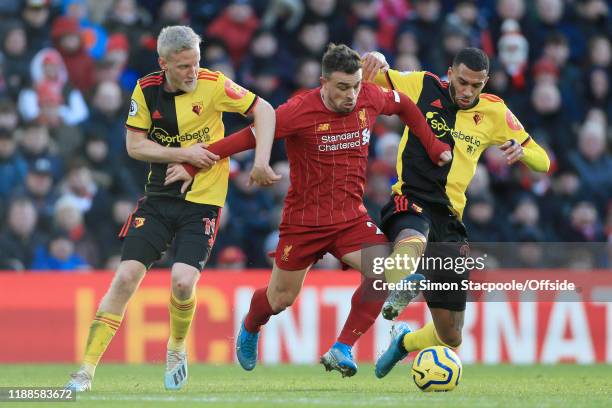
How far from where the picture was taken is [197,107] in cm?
995

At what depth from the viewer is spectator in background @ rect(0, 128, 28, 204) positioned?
50.4 ft

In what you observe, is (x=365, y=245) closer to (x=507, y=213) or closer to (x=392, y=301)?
(x=392, y=301)

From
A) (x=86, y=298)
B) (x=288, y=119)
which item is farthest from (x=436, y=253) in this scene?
(x=86, y=298)

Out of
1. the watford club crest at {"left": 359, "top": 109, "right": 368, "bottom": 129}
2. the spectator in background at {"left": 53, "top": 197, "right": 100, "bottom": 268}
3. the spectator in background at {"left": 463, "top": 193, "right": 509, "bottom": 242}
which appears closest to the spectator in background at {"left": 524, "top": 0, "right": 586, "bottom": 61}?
the spectator in background at {"left": 463, "top": 193, "right": 509, "bottom": 242}

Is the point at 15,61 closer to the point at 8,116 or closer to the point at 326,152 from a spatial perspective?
the point at 8,116

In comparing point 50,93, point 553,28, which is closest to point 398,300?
point 50,93

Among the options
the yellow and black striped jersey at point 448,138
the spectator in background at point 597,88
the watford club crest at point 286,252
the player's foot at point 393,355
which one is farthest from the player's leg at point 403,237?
the spectator in background at point 597,88

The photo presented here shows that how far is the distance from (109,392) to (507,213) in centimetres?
749

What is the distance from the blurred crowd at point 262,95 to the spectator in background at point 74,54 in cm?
2

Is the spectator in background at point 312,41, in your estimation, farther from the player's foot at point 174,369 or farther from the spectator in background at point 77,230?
the player's foot at point 174,369

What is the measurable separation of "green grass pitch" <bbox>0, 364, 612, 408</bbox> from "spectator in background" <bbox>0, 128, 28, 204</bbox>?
2423 millimetres

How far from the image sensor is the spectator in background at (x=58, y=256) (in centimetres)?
1494

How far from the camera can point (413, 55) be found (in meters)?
16.8

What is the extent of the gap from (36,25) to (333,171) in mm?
7576
